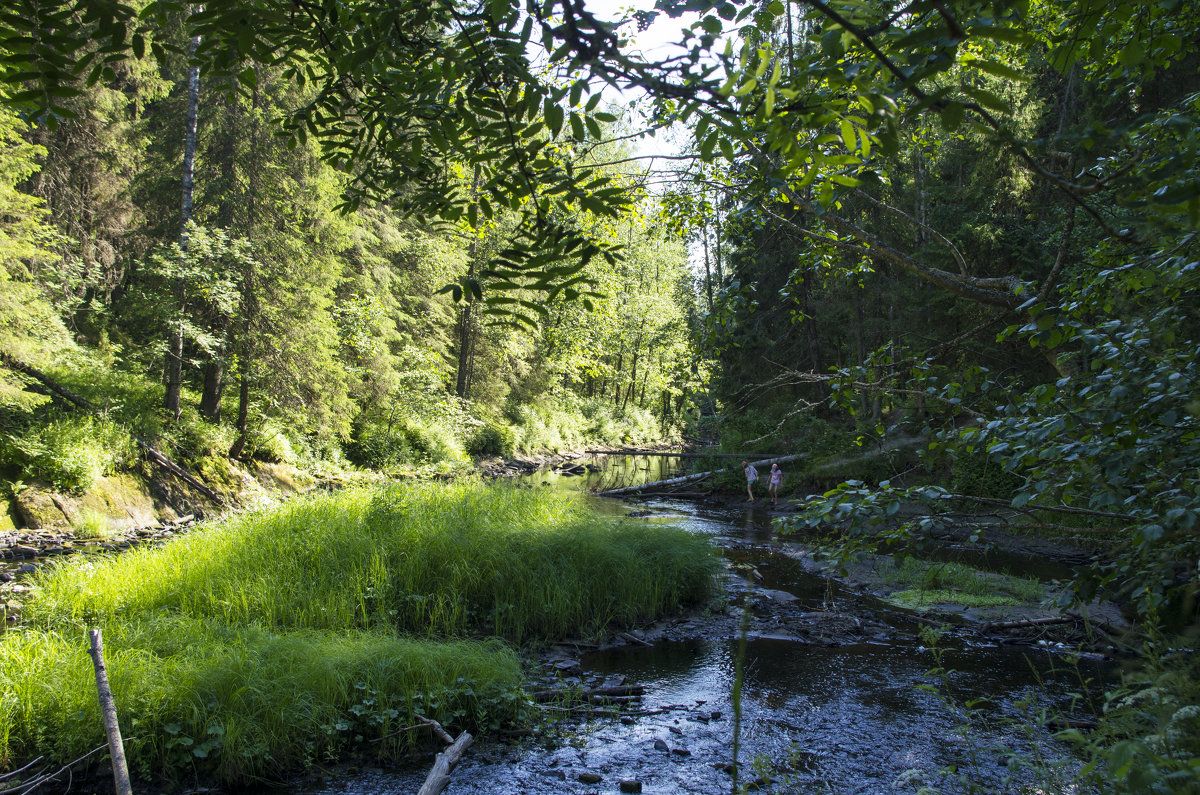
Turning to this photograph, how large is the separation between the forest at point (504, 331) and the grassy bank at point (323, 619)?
42 millimetres

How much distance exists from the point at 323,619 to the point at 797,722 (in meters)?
4.90

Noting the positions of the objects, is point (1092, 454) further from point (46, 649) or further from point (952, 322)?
point (952, 322)

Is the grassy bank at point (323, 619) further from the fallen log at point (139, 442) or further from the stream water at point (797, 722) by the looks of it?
the fallen log at point (139, 442)

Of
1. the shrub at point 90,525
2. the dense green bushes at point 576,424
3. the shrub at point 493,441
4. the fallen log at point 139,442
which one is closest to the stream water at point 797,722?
the shrub at point 90,525

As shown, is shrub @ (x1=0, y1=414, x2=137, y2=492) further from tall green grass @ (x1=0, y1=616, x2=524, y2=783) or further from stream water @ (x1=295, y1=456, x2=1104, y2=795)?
stream water @ (x1=295, y1=456, x2=1104, y2=795)

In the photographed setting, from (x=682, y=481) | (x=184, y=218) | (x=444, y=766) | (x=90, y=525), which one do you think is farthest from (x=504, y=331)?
(x=444, y=766)

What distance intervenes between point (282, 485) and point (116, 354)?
20.1 feet

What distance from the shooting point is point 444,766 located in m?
4.66

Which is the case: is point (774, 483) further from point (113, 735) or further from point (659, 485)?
point (113, 735)

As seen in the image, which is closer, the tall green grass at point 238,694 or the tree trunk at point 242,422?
the tall green grass at point 238,694

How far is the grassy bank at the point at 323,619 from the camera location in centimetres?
473

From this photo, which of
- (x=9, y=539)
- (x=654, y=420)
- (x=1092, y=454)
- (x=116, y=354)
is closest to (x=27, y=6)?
(x=1092, y=454)

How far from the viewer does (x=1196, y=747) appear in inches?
80.7

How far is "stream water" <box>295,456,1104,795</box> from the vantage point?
470 cm
